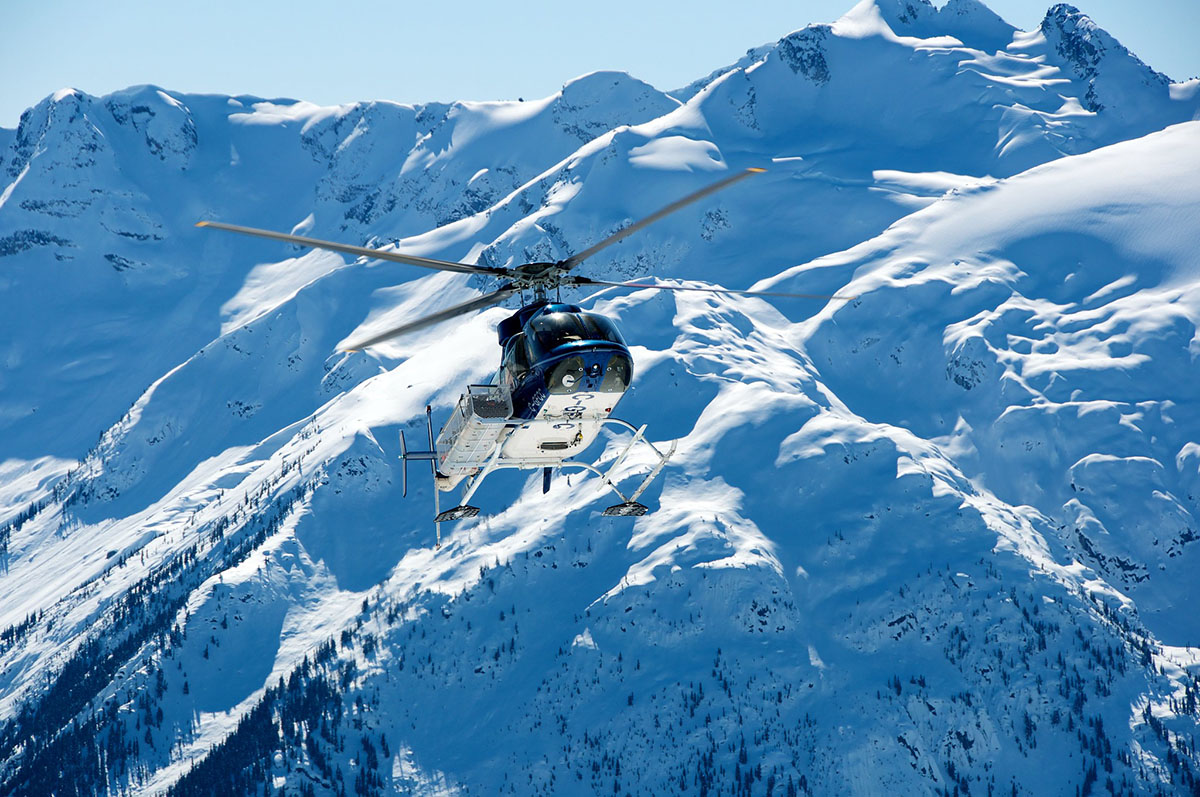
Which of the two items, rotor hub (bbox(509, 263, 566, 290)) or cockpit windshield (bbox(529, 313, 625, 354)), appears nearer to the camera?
cockpit windshield (bbox(529, 313, 625, 354))

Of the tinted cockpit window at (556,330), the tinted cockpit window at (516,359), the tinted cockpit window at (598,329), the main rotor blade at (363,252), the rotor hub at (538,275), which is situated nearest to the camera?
the main rotor blade at (363,252)

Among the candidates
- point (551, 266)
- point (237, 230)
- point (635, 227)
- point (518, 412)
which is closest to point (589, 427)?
point (518, 412)

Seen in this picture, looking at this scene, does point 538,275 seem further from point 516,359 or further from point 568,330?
point 516,359

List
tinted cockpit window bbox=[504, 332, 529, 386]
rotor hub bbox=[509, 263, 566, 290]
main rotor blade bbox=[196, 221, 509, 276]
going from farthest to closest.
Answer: rotor hub bbox=[509, 263, 566, 290] → tinted cockpit window bbox=[504, 332, 529, 386] → main rotor blade bbox=[196, 221, 509, 276]

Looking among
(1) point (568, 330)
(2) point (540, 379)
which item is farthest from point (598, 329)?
(2) point (540, 379)

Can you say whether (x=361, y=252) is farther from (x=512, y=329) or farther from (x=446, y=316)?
(x=512, y=329)

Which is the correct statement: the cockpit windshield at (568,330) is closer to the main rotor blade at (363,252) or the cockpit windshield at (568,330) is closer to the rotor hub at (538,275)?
the rotor hub at (538,275)

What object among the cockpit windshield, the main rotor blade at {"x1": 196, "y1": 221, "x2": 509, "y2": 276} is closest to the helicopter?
the cockpit windshield

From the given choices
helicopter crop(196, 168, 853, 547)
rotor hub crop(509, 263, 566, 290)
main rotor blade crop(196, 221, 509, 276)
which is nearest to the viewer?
main rotor blade crop(196, 221, 509, 276)

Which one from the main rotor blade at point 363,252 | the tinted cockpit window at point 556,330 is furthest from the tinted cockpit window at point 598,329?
the main rotor blade at point 363,252

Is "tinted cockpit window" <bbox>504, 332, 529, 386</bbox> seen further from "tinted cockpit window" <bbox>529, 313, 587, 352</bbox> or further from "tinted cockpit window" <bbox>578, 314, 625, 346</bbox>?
"tinted cockpit window" <bbox>578, 314, 625, 346</bbox>

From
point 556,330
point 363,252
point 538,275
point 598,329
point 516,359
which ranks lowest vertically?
point 516,359
